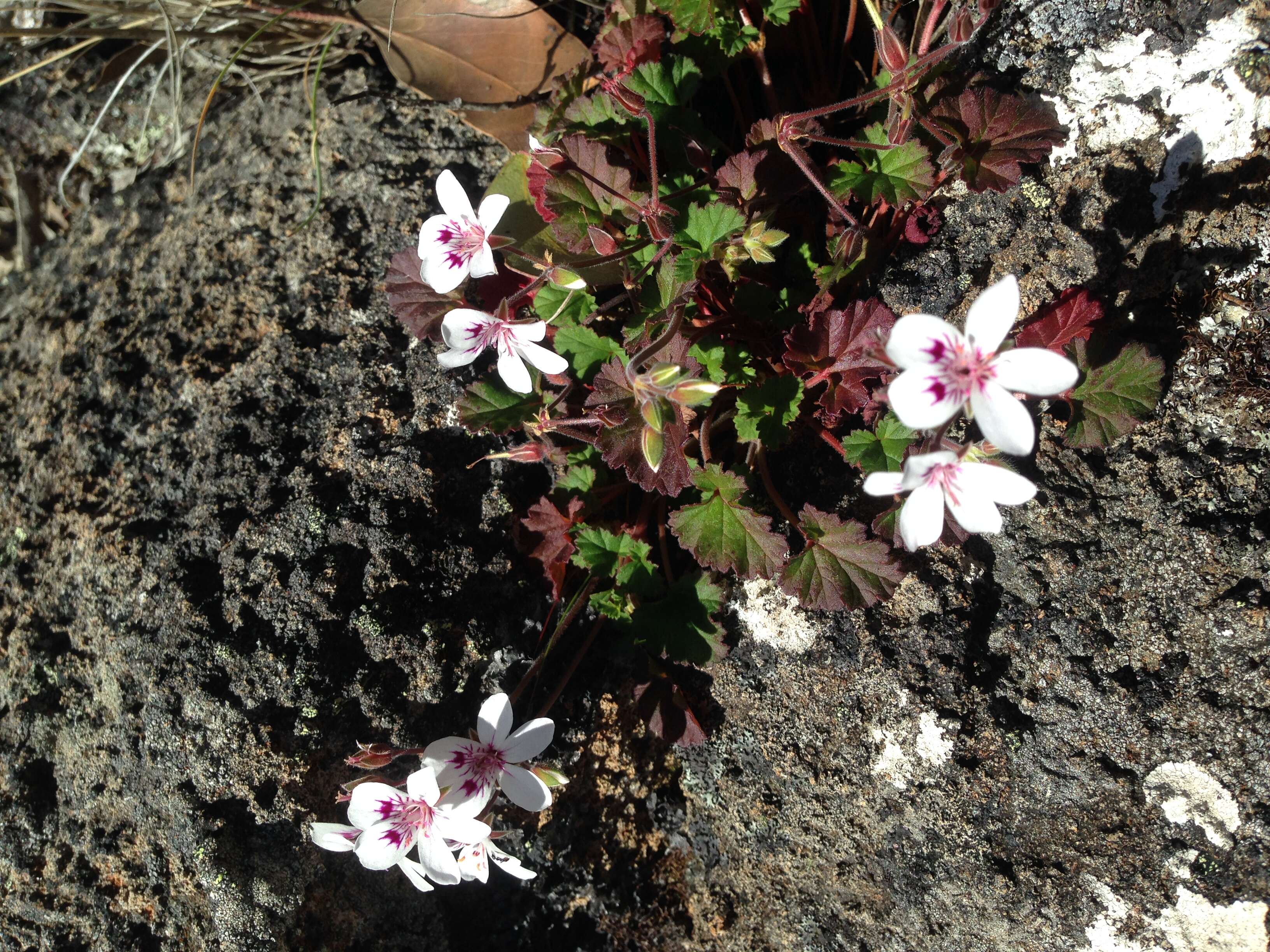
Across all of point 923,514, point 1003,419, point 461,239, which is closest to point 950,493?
point 923,514

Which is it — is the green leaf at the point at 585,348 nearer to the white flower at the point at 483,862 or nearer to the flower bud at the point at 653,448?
the flower bud at the point at 653,448

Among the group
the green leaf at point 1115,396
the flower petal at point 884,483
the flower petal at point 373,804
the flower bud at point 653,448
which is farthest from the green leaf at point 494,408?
the green leaf at point 1115,396

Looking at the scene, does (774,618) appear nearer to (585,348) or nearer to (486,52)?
(585,348)

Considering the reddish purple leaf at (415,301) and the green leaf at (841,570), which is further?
the reddish purple leaf at (415,301)

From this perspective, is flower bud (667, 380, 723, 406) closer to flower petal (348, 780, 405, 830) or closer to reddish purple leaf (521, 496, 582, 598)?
reddish purple leaf (521, 496, 582, 598)

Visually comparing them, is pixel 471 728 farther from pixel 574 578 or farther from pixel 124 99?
pixel 124 99

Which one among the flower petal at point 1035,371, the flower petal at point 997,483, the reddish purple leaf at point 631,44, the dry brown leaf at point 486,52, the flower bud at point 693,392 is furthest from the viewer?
the dry brown leaf at point 486,52

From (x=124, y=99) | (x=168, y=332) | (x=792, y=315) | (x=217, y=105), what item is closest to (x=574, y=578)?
(x=792, y=315)
